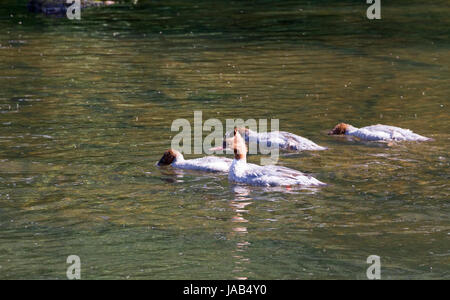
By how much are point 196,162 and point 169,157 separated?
1.47 feet

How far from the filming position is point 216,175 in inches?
574

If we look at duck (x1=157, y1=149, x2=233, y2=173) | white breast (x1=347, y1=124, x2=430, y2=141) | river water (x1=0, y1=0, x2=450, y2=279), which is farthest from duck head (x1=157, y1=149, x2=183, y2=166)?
white breast (x1=347, y1=124, x2=430, y2=141)

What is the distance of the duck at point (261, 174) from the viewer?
13.5 metres

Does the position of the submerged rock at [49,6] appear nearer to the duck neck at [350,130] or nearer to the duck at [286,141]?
the duck at [286,141]

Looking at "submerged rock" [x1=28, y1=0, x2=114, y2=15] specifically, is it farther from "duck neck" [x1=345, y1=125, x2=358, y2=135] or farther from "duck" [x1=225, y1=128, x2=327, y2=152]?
"duck neck" [x1=345, y1=125, x2=358, y2=135]

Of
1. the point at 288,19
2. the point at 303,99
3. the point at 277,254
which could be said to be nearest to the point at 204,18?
the point at 288,19

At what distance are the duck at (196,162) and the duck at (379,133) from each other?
2.84 m

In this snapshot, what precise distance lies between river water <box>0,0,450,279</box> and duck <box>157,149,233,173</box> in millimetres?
213

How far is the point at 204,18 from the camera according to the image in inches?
1410

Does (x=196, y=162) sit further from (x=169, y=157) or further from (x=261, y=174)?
(x=261, y=174)

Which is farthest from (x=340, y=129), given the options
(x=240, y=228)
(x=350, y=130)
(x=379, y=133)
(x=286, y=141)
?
(x=240, y=228)

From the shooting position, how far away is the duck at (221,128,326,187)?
13.5 meters

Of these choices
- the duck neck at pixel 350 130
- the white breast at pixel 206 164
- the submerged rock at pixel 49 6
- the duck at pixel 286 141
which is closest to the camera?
the white breast at pixel 206 164

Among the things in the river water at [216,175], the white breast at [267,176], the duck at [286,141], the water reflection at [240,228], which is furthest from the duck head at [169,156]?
the duck at [286,141]
